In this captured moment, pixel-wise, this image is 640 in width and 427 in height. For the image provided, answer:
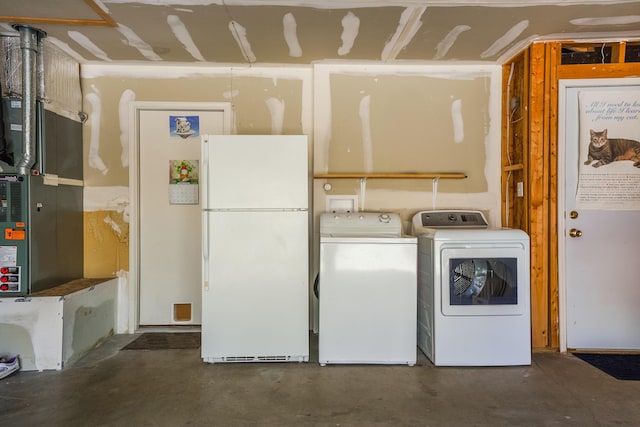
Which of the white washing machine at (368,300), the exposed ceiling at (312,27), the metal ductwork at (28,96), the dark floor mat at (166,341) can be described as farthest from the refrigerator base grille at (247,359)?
the exposed ceiling at (312,27)

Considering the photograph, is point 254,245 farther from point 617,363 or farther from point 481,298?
point 617,363

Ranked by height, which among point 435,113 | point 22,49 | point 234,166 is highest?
point 22,49

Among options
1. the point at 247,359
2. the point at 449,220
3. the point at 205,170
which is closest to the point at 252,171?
the point at 205,170

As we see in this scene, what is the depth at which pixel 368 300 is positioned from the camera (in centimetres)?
263

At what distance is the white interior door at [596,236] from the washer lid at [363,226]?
135 centimetres

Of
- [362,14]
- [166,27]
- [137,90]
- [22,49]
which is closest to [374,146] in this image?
[362,14]

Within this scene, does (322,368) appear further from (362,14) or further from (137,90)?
(137,90)

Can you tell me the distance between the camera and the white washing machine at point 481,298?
2.63 m

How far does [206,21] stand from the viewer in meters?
2.56

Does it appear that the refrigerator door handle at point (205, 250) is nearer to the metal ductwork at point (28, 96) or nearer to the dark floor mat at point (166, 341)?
the dark floor mat at point (166, 341)

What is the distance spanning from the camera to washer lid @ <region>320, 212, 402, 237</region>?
9.14 feet

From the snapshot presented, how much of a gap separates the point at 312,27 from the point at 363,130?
41.5 inches

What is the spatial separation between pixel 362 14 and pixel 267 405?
2.53 m

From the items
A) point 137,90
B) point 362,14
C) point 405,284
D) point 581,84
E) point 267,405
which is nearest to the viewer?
point 267,405
